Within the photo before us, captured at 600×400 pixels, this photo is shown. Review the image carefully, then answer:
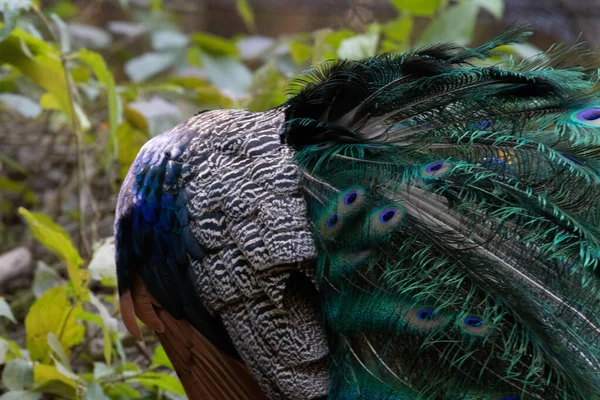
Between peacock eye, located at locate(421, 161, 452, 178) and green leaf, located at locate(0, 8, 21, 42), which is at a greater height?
green leaf, located at locate(0, 8, 21, 42)

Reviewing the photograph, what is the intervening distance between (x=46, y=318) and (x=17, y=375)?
0.23 metres

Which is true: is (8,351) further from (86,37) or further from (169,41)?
(86,37)

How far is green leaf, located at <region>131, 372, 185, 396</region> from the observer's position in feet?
7.95

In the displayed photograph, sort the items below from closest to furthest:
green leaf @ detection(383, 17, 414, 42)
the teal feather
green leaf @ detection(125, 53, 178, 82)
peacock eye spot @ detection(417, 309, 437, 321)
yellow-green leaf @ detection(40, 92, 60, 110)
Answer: the teal feather
peacock eye spot @ detection(417, 309, 437, 321)
yellow-green leaf @ detection(40, 92, 60, 110)
green leaf @ detection(383, 17, 414, 42)
green leaf @ detection(125, 53, 178, 82)

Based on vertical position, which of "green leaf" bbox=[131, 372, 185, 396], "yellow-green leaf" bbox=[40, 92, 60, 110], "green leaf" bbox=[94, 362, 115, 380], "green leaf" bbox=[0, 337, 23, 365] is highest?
"yellow-green leaf" bbox=[40, 92, 60, 110]

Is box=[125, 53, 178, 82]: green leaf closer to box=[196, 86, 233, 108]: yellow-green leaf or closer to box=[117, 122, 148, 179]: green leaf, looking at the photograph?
box=[196, 86, 233, 108]: yellow-green leaf

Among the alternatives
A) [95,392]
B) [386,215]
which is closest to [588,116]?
[386,215]

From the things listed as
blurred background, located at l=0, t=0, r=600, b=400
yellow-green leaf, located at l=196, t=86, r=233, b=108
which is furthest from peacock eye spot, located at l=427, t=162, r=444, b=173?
yellow-green leaf, located at l=196, t=86, r=233, b=108

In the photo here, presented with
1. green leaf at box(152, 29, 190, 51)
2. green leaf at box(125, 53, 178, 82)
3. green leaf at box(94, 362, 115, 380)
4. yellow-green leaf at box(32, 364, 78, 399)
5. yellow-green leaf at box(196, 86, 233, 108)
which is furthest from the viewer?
green leaf at box(152, 29, 190, 51)

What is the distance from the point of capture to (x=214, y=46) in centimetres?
410

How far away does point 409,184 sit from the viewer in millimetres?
1852

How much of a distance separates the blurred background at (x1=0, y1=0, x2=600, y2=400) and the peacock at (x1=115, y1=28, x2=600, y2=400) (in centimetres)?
25

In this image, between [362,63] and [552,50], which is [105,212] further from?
[552,50]

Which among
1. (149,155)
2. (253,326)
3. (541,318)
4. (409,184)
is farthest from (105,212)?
(541,318)
